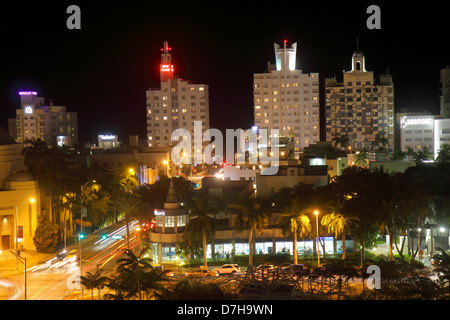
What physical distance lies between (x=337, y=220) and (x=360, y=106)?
11794 cm

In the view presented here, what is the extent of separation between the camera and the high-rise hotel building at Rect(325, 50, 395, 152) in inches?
7062

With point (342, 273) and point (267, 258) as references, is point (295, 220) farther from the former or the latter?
point (342, 273)

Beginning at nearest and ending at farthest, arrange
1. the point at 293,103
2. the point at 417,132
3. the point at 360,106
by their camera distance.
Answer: the point at 417,132 → the point at 293,103 → the point at 360,106

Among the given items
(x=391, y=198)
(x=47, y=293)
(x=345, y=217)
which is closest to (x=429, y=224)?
(x=391, y=198)

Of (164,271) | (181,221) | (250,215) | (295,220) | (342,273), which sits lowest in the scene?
(342,273)

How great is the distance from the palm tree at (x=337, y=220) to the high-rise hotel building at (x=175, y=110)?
12933 cm

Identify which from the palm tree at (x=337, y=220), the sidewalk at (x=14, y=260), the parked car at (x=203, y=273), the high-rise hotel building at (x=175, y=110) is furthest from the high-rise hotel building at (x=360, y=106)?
the parked car at (x=203, y=273)

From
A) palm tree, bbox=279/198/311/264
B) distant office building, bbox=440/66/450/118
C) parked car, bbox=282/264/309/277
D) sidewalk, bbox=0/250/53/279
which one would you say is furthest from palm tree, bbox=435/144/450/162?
sidewalk, bbox=0/250/53/279

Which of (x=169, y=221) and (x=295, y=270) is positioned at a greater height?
(x=169, y=221)

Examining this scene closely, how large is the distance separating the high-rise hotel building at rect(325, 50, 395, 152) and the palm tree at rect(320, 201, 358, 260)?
113927 millimetres

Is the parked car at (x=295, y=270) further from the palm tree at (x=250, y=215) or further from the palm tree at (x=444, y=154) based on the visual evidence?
A: the palm tree at (x=444, y=154)

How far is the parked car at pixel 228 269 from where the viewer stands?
63.5 meters

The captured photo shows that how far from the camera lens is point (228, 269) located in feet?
210

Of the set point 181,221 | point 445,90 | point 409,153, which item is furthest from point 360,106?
point 181,221
